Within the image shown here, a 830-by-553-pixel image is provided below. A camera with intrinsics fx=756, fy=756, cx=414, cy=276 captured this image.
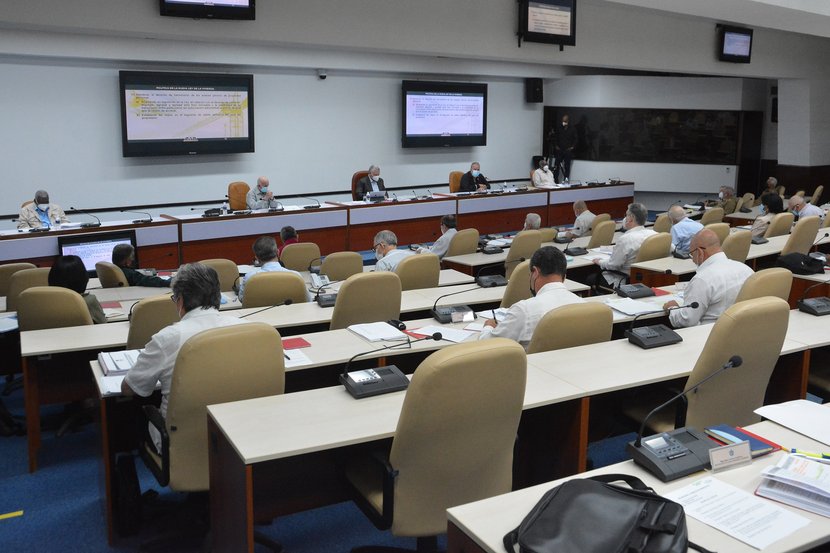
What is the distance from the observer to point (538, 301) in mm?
3684

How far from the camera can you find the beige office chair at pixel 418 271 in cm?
561

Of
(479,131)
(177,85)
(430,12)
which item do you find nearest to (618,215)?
(479,131)

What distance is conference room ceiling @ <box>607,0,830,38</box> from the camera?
8.45 meters

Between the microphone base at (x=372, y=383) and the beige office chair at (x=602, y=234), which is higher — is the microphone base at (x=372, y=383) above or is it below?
below

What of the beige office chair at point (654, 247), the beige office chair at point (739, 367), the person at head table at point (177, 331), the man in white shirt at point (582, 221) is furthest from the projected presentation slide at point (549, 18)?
the person at head table at point (177, 331)

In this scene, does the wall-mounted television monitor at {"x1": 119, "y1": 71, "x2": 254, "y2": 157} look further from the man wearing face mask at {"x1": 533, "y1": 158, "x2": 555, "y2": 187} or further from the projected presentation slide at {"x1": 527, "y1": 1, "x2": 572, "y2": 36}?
the man wearing face mask at {"x1": 533, "y1": 158, "x2": 555, "y2": 187}

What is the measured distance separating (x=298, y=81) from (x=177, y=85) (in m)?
2.06

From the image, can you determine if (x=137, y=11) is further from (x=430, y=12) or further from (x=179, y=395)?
(x=179, y=395)

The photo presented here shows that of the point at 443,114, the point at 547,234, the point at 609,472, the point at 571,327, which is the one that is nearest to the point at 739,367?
the point at 571,327

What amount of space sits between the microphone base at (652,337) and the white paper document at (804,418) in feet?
2.76

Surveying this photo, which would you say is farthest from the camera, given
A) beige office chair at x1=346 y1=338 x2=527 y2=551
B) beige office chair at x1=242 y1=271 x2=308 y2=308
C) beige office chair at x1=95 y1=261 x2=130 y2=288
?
beige office chair at x1=95 y1=261 x2=130 y2=288

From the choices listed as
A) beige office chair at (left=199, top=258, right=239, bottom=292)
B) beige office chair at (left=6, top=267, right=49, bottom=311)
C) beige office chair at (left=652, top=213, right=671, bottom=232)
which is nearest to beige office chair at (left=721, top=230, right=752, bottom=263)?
beige office chair at (left=652, top=213, right=671, bottom=232)

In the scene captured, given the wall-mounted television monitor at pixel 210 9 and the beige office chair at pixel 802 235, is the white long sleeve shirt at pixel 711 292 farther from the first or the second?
the wall-mounted television monitor at pixel 210 9

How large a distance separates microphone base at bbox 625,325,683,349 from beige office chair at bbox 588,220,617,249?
14.0 ft
